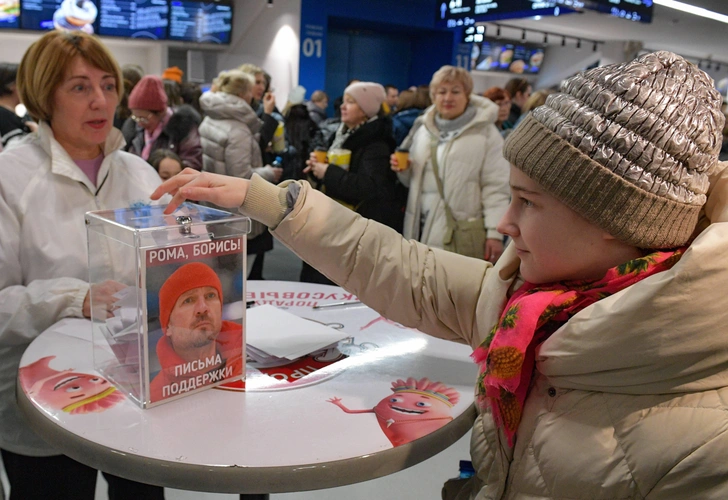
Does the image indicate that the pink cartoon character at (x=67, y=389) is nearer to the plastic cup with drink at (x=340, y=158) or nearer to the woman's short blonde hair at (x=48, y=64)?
the woman's short blonde hair at (x=48, y=64)

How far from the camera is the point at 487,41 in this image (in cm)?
1428

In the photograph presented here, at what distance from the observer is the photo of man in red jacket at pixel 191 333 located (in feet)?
3.71

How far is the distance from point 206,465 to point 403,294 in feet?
1.83

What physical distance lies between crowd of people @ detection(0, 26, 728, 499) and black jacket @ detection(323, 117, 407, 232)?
60.5 inches

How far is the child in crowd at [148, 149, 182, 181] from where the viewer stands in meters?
3.32

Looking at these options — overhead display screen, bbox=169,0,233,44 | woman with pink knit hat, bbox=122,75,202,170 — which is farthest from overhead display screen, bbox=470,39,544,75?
woman with pink knit hat, bbox=122,75,202,170

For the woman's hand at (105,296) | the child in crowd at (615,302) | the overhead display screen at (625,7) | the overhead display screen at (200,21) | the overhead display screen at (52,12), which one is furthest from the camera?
the overhead display screen at (200,21)

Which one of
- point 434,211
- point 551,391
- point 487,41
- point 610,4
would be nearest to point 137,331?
point 551,391

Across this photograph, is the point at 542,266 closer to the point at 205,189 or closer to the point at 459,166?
the point at 205,189

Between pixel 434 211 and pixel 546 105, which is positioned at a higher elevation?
pixel 546 105

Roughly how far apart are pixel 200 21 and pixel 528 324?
9.66 m

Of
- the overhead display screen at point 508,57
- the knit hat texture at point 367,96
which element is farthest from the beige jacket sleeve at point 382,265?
the overhead display screen at point 508,57

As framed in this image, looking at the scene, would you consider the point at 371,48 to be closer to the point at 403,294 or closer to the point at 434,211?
the point at 434,211

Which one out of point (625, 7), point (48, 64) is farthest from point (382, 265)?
point (625, 7)
